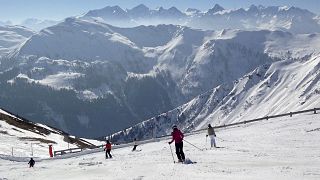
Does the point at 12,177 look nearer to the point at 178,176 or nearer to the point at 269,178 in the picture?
the point at 178,176

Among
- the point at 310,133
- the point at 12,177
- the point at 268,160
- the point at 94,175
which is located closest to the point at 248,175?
the point at 268,160

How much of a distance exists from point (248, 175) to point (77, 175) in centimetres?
1009

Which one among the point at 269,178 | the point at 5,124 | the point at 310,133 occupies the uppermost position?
the point at 5,124

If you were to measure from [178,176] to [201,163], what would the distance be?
5.03m

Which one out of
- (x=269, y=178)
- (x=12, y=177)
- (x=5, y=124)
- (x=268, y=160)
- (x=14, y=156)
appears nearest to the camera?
(x=269, y=178)

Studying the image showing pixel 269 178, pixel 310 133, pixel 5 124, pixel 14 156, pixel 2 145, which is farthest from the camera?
pixel 5 124

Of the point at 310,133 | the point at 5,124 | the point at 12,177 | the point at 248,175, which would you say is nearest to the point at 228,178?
the point at 248,175

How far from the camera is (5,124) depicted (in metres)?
86.7

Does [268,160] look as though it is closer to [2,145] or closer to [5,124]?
[2,145]

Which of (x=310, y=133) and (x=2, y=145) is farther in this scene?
(x=2, y=145)

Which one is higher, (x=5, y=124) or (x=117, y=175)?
(x=5, y=124)

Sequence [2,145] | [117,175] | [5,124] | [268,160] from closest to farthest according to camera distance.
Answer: [117,175] < [268,160] < [2,145] < [5,124]

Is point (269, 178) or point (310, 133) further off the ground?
point (310, 133)

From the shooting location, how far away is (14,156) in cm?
5478
